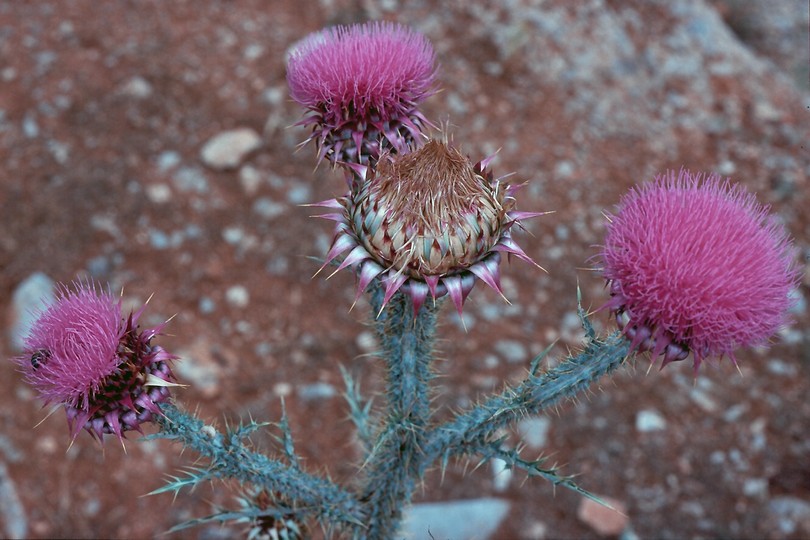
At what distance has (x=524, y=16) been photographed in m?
6.82

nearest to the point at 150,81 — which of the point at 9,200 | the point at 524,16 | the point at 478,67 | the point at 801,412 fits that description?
the point at 9,200

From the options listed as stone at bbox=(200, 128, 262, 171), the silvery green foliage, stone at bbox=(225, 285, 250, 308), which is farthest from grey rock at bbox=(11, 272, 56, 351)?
the silvery green foliage

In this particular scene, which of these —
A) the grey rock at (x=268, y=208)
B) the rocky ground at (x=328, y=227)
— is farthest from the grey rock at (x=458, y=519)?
the grey rock at (x=268, y=208)

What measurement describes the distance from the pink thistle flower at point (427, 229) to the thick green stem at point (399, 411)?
0.28m

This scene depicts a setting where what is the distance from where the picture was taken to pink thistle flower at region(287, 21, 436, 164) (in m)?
2.71

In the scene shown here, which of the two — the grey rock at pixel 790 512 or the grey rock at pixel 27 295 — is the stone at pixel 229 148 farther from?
the grey rock at pixel 790 512

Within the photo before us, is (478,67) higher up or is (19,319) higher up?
(478,67)

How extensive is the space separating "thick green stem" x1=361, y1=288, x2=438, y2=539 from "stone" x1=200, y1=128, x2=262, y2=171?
3425 millimetres

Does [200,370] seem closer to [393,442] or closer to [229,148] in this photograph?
[229,148]

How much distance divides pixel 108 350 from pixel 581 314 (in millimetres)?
1543

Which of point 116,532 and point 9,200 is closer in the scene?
point 116,532

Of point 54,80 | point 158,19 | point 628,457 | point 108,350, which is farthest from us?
point 158,19

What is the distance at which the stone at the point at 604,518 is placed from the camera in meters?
4.54

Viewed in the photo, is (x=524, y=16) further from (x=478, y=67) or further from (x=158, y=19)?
(x=158, y=19)
